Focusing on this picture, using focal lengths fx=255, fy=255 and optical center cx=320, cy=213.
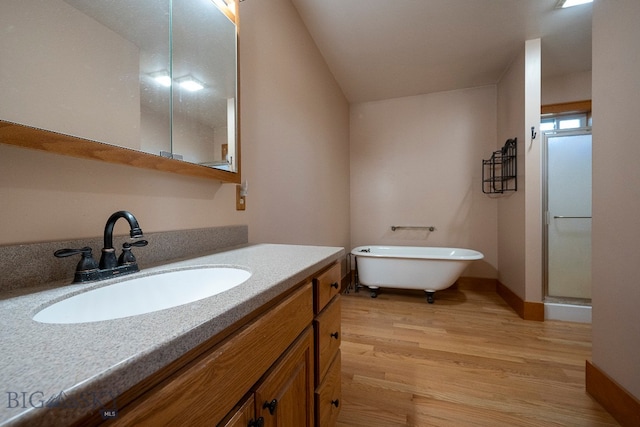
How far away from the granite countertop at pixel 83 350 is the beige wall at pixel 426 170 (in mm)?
3112

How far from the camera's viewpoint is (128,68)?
79 cm

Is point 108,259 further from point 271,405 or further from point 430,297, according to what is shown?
point 430,297

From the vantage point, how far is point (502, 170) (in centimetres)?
278

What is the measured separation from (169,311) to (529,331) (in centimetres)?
261

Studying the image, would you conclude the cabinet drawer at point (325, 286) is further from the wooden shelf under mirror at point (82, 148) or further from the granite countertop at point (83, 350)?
the wooden shelf under mirror at point (82, 148)

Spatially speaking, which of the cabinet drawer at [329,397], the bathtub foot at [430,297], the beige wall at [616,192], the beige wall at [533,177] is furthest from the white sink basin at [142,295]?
the beige wall at [533,177]

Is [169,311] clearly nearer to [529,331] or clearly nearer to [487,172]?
[529,331]

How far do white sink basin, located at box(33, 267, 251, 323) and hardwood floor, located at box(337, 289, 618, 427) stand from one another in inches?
37.0

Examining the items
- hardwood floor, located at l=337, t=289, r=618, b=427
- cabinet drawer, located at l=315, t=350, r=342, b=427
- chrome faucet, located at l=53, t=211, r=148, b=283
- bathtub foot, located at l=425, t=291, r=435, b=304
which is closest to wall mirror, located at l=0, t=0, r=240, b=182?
chrome faucet, located at l=53, t=211, r=148, b=283

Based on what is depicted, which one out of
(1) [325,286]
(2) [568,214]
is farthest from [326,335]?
(2) [568,214]

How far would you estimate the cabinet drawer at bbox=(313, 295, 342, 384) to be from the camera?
33.8 inches

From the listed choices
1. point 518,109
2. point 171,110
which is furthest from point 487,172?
point 171,110

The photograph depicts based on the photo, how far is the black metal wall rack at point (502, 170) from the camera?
2.50 m

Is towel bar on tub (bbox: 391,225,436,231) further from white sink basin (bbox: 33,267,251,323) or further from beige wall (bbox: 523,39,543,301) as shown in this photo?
white sink basin (bbox: 33,267,251,323)
